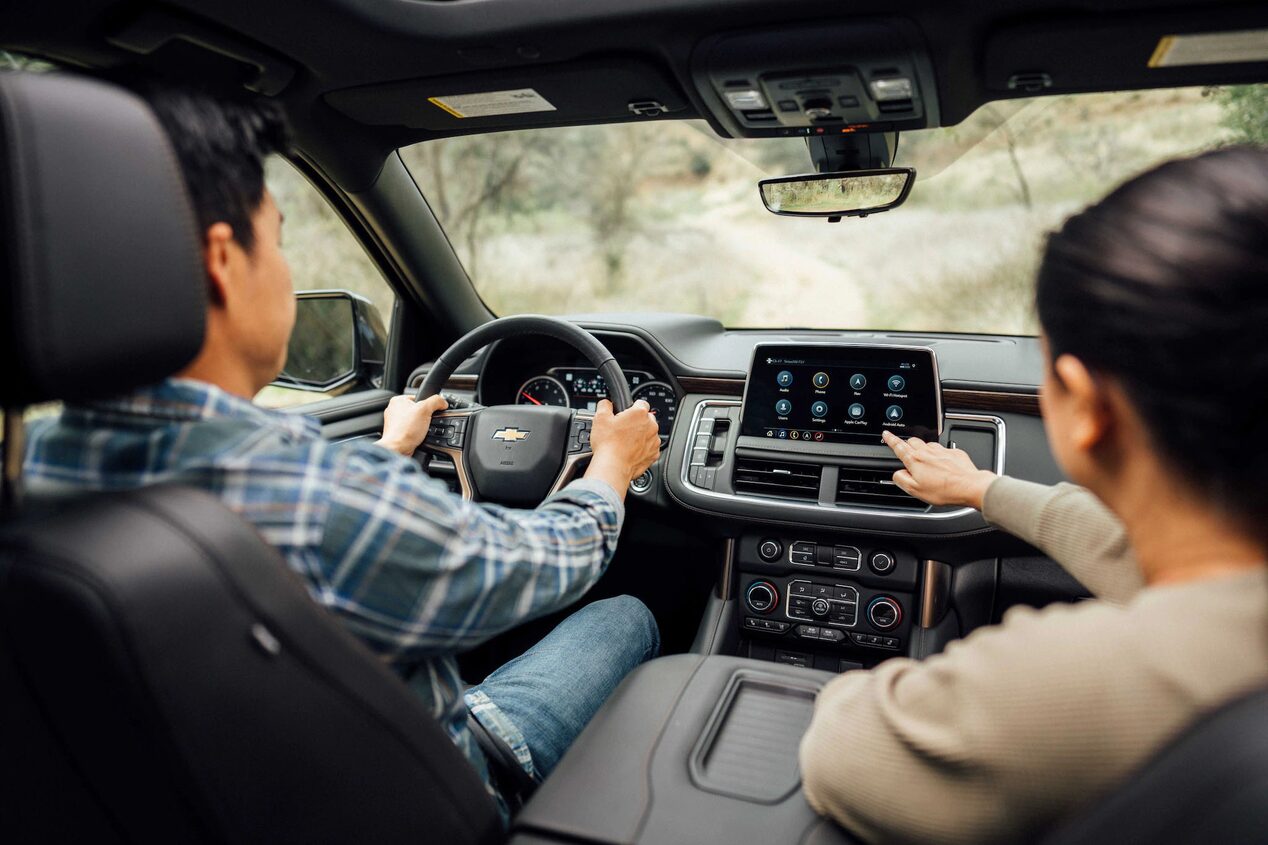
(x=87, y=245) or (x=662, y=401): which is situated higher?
(x=87, y=245)

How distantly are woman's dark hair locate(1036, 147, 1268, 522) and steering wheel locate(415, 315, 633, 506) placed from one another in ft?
5.35

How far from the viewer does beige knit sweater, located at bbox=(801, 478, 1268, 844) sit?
709mm

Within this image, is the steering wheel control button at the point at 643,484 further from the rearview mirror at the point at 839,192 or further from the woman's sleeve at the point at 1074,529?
the woman's sleeve at the point at 1074,529

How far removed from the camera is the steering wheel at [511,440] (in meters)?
2.33

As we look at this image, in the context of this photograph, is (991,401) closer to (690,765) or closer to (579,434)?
(579,434)

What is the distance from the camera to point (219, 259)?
3.42ft

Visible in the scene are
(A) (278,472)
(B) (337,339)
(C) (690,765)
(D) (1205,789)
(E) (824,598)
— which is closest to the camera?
(D) (1205,789)

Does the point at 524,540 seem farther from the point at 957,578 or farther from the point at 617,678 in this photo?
the point at 957,578

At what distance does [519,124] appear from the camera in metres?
2.90

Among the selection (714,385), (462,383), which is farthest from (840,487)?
(462,383)

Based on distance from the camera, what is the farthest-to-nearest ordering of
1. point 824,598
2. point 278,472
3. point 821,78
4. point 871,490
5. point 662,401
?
point 662,401, point 824,598, point 871,490, point 821,78, point 278,472

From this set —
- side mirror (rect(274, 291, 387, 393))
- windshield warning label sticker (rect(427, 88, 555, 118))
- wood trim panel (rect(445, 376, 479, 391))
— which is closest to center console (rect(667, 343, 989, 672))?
wood trim panel (rect(445, 376, 479, 391))

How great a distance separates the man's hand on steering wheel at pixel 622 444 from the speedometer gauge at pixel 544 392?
1067 mm

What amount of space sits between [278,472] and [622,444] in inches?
34.2
